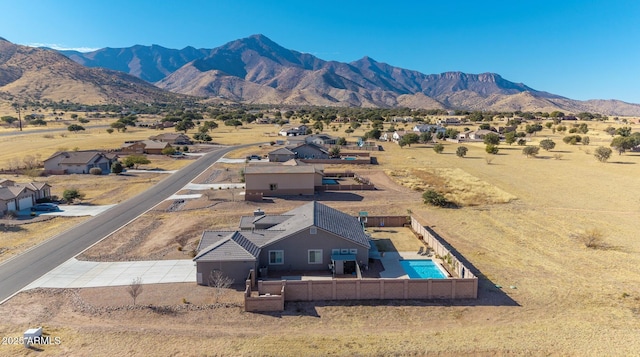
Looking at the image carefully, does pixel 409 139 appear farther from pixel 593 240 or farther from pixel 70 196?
Result: pixel 70 196

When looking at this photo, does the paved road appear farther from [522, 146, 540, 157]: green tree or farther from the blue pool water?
[522, 146, 540, 157]: green tree

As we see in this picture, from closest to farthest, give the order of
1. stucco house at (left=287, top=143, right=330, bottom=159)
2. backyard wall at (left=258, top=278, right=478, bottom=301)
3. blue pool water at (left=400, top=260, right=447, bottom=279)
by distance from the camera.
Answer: backyard wall at (left=258, top=278, right=478, bottom=301), blue pool water at (left=400, top=260, right=447, bottom=279), stucco house at (left=287, top=143, right=330, bottom=159)

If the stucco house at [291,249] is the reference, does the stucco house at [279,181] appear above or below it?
above

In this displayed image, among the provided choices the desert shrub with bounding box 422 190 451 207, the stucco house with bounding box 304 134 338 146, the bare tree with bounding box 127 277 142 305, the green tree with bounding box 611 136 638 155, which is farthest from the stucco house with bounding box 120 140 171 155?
the green tree with bounding box 611 136 638 155

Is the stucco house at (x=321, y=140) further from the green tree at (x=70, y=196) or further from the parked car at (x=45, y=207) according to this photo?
the parked car at (x=45, y=207)

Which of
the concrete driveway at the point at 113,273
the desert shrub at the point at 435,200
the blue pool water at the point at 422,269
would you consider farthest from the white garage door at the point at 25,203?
the desert shrub at the point at 435,200
